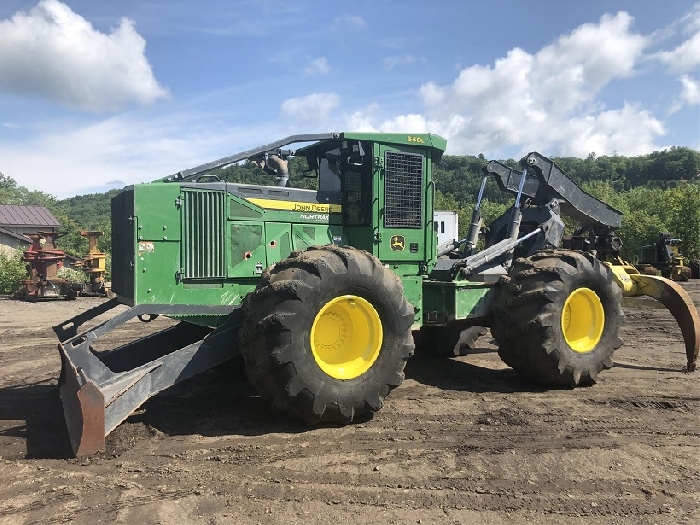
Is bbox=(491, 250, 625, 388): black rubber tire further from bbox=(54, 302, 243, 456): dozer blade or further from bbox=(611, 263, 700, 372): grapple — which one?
bbox=(54, 302, 243, 456): dozer blade

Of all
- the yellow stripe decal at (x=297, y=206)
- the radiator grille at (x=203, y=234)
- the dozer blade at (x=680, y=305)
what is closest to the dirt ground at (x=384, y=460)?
the dozer blade at (x=680, y=305)

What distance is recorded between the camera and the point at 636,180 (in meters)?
94.8

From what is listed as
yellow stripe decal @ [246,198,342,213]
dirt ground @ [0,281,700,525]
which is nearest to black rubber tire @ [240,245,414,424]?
dirt ground @ [0,281,700,525]

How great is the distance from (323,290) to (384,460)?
1612mm

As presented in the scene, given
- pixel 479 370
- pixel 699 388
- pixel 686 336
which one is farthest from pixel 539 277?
pixel 686 336

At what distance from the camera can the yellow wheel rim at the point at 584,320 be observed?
7141mm

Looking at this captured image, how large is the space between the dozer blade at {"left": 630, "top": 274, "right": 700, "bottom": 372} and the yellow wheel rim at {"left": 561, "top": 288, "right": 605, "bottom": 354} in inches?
71.2

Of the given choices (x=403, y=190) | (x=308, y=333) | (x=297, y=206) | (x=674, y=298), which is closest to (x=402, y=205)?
(x=403, y=190)

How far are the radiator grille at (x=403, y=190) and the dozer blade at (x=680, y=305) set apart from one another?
4.14m

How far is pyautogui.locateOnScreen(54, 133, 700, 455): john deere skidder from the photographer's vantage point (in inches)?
195

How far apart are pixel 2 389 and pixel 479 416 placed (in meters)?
5.92

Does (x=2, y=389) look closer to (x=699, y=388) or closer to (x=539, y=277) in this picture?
(x=539, y=277)

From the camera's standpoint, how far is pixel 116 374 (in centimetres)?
527

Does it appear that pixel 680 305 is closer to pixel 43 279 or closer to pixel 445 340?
pixel 445 340
